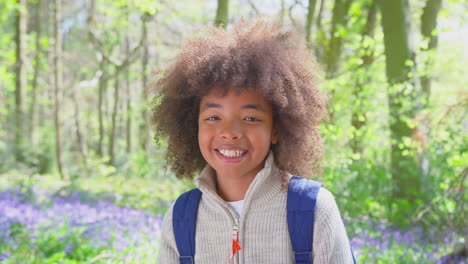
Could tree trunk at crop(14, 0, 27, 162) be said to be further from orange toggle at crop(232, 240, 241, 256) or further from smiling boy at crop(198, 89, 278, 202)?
orange toggle at crop(232, 240, 241, 256)

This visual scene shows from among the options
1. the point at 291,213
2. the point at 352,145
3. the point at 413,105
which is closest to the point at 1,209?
the point at 352,145

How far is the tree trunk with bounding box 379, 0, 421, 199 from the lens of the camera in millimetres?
5465

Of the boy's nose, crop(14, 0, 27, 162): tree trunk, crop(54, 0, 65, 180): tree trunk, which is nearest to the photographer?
the boy's nose

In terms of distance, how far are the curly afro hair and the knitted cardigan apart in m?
0.21

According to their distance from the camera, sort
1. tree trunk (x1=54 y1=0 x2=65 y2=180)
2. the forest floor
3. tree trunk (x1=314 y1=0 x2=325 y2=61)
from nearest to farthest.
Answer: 1. the forest floor
2. tree trunk (x1=314 y1=0 x2=325 y2=61)
3. tree trunk (x1=54 y1=0 x2=65 y2=180)

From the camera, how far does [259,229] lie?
1776 mm

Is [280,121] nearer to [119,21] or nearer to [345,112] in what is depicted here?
[345,112]

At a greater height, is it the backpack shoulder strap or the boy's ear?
the boy's ear

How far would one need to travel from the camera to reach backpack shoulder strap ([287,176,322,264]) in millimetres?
1664

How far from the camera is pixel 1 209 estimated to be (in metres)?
5.21

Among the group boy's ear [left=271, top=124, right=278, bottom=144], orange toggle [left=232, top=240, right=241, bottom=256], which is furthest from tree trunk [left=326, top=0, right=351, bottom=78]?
orange toggle [left=232, top=240, right=241, bottom=256]

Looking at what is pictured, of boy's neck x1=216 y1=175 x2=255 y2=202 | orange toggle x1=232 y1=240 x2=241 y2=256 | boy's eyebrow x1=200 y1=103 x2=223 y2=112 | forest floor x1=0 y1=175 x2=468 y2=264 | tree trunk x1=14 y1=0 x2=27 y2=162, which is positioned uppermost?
tree trunk x1=14 y1=0 x2=27 y2=162

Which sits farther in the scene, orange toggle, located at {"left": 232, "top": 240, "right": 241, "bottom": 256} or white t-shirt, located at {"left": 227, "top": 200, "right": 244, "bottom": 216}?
white t-shirt, located at {"left": 227, "top": 200, "right": 244, "bottom": 216}

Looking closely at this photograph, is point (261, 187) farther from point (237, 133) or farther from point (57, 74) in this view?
point (57, 74)
